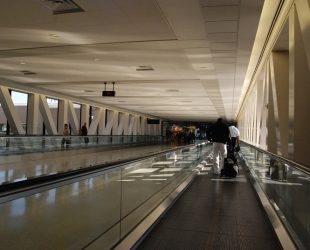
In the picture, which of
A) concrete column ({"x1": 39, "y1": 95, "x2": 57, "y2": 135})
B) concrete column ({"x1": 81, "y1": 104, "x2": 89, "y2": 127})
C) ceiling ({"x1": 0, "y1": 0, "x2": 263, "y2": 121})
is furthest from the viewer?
concrete column ({"x1": 81, "y1": 104, "x2": 89, "y2": 127})

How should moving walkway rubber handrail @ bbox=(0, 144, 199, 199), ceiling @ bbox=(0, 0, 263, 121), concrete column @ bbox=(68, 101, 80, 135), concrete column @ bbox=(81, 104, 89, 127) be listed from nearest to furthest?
1. moving walkway rubber handrail @ bbox=(0, 144, 199, 199)
2. ceiling @ bbox=(0, 0, 263, 121)
3. concrete column @ bbox=(68, 101, 80, 135)
4. concrete column @ bbox=(81, 104, 89, 127)

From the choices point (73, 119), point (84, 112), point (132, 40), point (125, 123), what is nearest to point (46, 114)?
point (73, 119)

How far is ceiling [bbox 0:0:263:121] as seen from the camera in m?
7.02

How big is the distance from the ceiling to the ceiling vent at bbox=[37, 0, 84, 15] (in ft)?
0.41

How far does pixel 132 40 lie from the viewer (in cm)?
932

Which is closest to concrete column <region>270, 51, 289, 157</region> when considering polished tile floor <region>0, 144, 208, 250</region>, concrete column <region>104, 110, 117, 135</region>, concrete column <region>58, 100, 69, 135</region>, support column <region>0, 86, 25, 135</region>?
polished tile floor <region>0, 144, 208, 250</region>

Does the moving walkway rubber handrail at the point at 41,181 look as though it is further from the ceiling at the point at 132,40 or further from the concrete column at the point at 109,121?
the concrete column at the point at 109,121

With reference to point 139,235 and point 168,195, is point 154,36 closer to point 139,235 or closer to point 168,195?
point 168,195

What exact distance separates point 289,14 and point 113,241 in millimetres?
5835

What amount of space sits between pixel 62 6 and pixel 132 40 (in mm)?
2520

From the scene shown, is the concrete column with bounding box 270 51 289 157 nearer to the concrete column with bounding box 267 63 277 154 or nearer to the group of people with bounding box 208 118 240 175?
the concrete column with bounding box 267 63 277 154

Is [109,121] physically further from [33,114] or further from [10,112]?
[10,112]

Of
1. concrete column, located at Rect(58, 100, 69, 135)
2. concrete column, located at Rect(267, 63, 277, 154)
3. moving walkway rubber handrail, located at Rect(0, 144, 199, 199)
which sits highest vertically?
concrete column, located at Rect(58, 100, 69, 135)

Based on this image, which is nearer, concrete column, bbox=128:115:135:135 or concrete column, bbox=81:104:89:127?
concrete column, bbox=81:104:89:127
